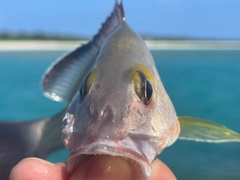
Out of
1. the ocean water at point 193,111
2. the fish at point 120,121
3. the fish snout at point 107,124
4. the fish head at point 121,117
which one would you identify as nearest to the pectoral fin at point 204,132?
the fish at point 120,121

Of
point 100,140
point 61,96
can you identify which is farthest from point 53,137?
point 100,140

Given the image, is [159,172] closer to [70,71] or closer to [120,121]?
[120,121]

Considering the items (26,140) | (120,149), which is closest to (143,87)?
(120,149)

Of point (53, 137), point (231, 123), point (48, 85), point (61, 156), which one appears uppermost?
point (48, 85)

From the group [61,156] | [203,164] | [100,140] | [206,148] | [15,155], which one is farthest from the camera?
[206,148]

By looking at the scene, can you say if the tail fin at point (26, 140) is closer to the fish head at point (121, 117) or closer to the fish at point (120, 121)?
the fish at point (120, 121)

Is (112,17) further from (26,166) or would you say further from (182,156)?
(182,156)

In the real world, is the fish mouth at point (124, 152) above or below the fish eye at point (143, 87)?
below

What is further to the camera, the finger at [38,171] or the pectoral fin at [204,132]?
the pectoral fin at [204,132]
